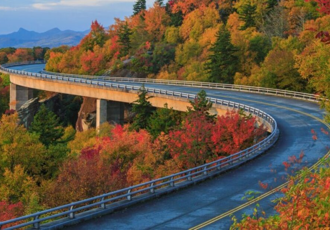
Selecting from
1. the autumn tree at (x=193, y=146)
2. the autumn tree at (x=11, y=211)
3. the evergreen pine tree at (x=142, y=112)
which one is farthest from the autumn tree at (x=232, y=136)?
the evergreen pine tree at (x=142, y=112)

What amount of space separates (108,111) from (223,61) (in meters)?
22.6

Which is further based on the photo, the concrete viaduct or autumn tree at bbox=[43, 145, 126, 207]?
the concrete viaduct

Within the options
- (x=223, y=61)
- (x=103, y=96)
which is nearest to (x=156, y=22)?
(x=223, y=61)

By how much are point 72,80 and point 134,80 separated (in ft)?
45.8

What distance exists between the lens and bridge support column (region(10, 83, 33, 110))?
330ft

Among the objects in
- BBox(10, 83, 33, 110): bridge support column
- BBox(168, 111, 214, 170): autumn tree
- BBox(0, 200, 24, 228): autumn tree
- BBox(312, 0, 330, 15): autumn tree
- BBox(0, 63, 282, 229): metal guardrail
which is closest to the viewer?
BBox(312, 0, 330, 15): autumn tree

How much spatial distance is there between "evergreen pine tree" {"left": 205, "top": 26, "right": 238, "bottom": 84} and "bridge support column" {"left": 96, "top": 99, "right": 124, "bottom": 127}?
731 inches

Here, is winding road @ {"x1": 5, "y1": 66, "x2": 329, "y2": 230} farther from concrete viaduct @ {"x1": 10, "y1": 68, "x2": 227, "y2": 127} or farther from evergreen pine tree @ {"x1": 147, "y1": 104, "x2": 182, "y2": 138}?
concrete viaduct @ {"x1": 10, "y1": 68, "x2": 227, "y2": 127}

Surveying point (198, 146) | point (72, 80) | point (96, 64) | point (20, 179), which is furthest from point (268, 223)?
point (96, 64)

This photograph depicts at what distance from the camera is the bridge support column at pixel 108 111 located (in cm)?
7600

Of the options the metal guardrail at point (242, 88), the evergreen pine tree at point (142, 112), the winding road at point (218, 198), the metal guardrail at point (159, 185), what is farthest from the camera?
the metal guardrail at point (242, 88)

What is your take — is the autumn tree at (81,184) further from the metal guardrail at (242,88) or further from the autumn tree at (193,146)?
the metal guardrail at (242,88)

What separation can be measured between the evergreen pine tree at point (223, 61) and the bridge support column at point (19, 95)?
132ft

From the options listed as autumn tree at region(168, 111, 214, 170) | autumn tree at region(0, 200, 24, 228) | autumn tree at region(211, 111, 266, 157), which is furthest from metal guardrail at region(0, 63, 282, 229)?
autumn tree at region(0, 200, 24, 228)
